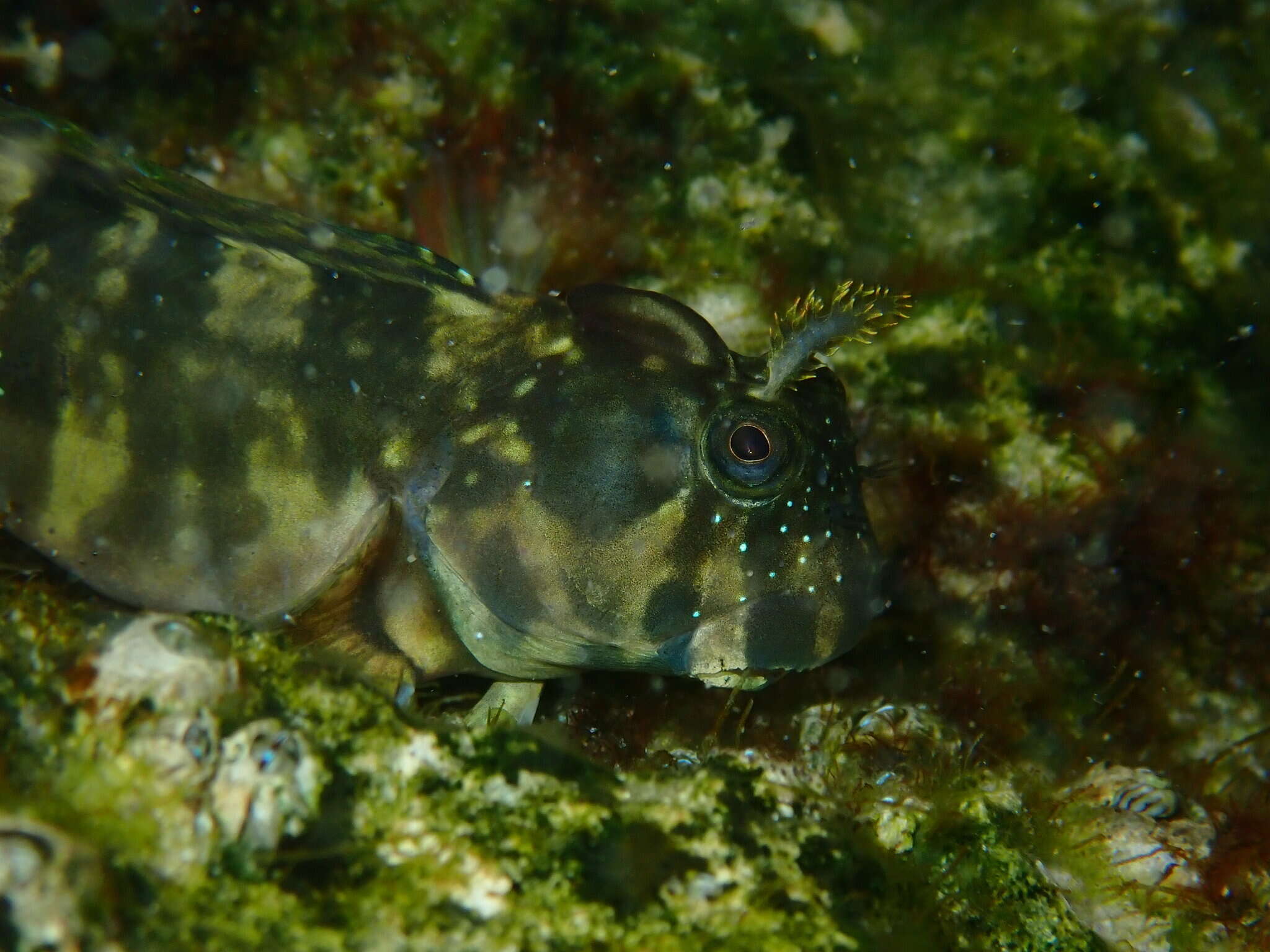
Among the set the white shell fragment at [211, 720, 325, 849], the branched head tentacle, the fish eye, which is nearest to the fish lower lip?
the fish eye

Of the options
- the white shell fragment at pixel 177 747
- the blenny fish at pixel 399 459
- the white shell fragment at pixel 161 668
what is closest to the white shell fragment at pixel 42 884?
the white shell fragment at pixel 177 747

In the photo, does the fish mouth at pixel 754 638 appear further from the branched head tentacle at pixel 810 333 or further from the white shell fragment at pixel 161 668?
the white shell fragment at pixel 161 668

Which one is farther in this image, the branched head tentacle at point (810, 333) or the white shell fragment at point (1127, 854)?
the white shell fragment at point (1127, 854)

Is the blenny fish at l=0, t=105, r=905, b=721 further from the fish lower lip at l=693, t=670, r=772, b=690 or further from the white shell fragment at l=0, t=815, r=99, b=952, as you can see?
the white shell fragment at l=0, t=815, r=99, b=952

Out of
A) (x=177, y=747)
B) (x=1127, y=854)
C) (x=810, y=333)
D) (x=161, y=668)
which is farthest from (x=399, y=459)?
(x=1127, y=854)

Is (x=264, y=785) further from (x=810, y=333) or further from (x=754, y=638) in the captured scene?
(x=810, y=333)

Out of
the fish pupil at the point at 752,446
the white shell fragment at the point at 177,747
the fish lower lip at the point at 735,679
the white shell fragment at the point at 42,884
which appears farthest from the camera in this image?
the fish lower lip at the point at 735,679
